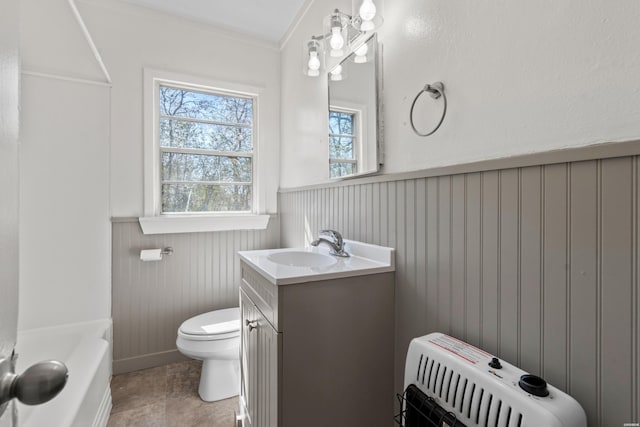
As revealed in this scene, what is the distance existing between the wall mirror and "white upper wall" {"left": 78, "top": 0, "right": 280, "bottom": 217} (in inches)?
43.7

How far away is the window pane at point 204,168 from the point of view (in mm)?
2225

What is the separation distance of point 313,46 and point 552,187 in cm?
141

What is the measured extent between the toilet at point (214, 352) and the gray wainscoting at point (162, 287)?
15.6 inches

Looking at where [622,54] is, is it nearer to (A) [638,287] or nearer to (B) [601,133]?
(B) [601,133]

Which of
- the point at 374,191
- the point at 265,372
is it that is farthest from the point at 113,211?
the point at 374,191

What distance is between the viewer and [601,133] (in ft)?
2.14

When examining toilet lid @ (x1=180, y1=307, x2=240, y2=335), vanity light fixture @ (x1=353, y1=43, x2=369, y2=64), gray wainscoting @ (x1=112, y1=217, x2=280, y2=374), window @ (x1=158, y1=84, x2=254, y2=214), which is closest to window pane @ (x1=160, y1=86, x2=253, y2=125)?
window @ (x1=158, y1=84, x2=254, y2=214)

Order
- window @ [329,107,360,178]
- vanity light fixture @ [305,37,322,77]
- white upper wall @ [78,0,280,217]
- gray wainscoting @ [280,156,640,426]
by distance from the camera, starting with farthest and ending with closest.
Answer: white upper wall @ [78,0,280,217], vanity light fixture @ [305,37,322,77], window @ [329,107,360,178], gray wainscoting @ [280,156,640,426]

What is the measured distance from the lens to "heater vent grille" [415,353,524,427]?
0.65 metres

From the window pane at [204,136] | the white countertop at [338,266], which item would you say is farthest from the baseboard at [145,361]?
the window pane at [204,136]

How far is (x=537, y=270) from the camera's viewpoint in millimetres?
764

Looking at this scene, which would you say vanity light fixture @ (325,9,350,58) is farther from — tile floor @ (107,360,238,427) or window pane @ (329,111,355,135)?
tile floor @ (107,360,238,427)

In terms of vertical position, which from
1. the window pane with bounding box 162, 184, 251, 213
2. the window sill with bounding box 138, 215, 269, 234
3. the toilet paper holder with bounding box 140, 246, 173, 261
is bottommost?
the toilet paper holder with bounding box 140, 246, 173, 261

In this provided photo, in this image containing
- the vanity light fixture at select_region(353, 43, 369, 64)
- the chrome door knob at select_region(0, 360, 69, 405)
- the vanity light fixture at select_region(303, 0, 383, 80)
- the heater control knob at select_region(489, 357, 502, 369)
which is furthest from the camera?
the vanity light fixture at select_region(353, 43, 369, 64)
